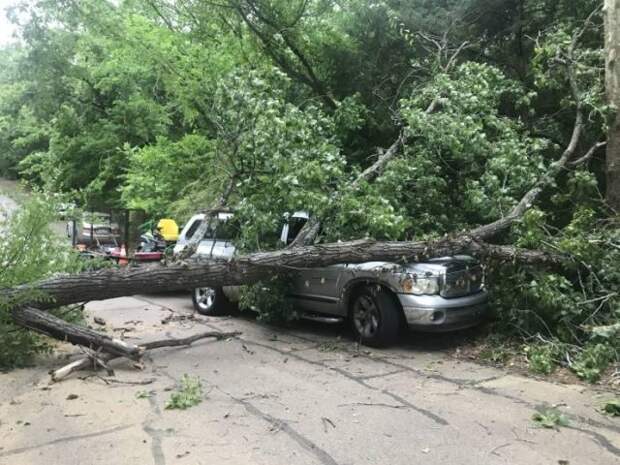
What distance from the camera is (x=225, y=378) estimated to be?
6.11 metres

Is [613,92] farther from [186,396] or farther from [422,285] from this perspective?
[186,396]

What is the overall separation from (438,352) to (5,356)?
507 cm

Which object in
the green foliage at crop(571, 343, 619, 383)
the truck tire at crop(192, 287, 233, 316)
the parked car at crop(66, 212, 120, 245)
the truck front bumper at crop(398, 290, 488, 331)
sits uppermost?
the parked car at crop(66, 212, 120, 245)

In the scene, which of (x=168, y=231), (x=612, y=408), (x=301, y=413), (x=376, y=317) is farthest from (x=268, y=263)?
(x=168, y=231)

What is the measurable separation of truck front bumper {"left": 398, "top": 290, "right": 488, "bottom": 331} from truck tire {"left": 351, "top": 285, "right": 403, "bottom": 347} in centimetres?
18

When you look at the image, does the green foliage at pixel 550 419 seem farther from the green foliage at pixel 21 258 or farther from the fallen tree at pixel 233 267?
the green foliage at pixel 21 258

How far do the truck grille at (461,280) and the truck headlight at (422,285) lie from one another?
111 mm

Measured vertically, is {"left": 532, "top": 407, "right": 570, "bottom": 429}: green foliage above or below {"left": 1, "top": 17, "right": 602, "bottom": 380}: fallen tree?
below

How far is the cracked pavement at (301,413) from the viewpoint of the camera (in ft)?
13.7

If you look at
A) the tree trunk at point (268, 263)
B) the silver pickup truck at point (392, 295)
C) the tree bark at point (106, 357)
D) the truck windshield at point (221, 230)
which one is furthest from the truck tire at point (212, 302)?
the tree trunk at point (268, 263)

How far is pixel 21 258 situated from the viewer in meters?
6.38

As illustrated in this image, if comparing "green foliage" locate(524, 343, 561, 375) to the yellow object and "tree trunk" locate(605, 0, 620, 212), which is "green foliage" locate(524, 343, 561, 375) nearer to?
"tree trunk" locate(605, 0, 620, 212)

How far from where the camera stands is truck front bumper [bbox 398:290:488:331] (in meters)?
7.05

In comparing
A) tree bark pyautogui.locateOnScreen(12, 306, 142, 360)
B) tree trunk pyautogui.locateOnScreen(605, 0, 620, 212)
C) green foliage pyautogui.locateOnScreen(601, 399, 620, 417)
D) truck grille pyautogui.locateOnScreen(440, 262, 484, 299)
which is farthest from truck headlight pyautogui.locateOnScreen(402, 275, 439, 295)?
tree bark pyautogui.locateOnScreen(12, 306, 142, 360)
